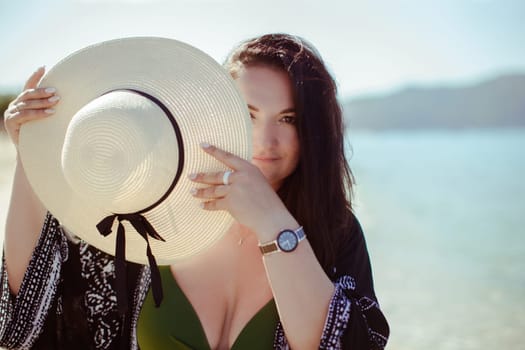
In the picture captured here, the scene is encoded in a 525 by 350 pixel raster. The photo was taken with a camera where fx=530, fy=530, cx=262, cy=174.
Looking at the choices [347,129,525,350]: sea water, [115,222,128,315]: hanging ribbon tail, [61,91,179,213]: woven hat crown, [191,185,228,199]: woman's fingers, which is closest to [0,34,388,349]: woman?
[191,185,228,199]: woman's fingers

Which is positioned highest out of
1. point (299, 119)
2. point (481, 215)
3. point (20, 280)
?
point (299, 119)

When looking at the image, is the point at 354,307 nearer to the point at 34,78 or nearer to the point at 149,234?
the point at 149,234

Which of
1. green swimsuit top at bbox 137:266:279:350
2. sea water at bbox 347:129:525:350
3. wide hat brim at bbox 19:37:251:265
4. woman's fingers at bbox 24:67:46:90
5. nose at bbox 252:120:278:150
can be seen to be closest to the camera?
wide hat brim at bbox 19:37:251:265

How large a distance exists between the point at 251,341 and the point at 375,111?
433ft

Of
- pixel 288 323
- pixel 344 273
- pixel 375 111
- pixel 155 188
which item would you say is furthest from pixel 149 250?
pixel 375 111

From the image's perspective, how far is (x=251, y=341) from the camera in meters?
2.04

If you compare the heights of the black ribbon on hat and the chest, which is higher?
the black ribbon on hat

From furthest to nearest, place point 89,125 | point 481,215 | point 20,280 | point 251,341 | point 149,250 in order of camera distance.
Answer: point 481,215, point 251,341, point 20,280, point 149,250, point 89,125

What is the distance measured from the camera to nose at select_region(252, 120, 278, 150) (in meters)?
2.20

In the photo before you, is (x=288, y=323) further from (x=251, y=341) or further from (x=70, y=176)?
(x=70, y=176)

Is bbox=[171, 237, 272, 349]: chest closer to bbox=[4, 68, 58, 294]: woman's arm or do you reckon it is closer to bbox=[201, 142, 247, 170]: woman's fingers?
bbox=[4, 68, 58, 294]: woman's arm

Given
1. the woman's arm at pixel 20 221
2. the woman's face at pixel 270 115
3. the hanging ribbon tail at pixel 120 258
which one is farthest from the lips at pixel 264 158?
the woman's arm at pixel 20 221

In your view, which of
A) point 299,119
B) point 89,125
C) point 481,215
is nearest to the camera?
point 89,125

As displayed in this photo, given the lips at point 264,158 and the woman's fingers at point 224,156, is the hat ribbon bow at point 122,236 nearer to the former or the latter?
the woman's fingers at point 224,156
